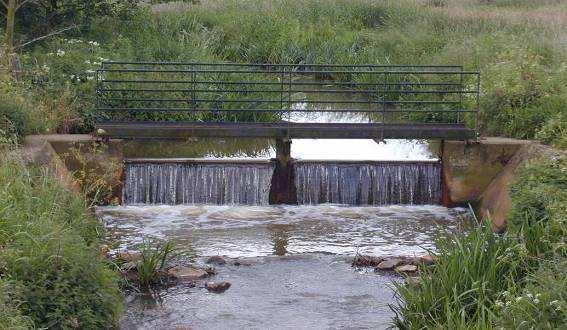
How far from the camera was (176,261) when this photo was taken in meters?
13.2

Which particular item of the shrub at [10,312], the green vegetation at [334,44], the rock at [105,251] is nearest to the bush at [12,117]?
the green vegetation at [334,44]

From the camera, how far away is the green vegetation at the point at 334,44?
18297mm

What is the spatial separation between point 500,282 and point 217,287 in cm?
370

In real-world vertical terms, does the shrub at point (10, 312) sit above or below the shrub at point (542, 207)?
below

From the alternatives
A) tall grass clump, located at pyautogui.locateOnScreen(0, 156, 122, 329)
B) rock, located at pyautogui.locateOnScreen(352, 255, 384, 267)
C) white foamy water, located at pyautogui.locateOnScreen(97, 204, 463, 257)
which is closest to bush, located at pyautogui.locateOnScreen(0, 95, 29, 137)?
white foamy water, located at pyautogui.locateOnScreen(97, 204, 463, 257)

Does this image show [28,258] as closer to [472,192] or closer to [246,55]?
[472,192]

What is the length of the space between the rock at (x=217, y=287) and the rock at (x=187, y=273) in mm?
307

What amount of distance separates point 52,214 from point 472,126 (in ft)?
34.6

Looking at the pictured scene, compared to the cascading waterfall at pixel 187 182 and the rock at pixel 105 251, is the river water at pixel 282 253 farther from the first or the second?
the rock at pixel 105 251

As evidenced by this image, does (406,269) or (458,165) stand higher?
(458,165)

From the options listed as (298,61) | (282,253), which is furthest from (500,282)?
(298,61)

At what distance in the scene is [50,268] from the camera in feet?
31.6

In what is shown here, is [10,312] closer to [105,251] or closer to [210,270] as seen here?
[105,251]

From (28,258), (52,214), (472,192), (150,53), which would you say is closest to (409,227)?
(472,192)
